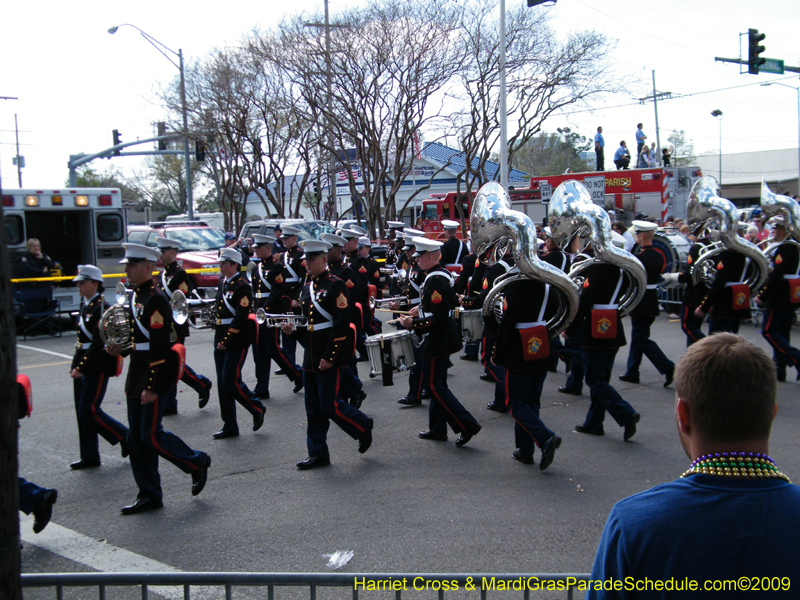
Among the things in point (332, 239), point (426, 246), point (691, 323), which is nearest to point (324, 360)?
point (426, 246)

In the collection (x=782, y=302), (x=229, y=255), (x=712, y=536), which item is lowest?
(x=782, y=302)

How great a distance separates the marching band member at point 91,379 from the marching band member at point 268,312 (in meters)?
2.52

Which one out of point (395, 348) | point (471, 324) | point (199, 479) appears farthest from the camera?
point (471, 324)

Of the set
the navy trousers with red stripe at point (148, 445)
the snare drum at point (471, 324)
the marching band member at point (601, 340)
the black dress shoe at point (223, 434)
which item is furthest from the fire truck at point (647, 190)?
the navy trousers with red stripe at point (148, 445)

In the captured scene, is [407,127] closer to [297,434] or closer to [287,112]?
[287,112]

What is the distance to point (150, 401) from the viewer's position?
17.1 feet

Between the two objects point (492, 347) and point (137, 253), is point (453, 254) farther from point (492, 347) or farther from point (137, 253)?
point (137, 253)

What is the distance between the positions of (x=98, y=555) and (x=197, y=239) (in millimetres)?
16539

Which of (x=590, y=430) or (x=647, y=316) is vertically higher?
(x=647, y=316)

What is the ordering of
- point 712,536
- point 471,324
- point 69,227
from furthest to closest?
point 69,227 → point 471,324 → point 712,536

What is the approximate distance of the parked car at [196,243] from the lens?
17.5 m

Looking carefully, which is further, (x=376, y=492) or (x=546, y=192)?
(x=546, y=192)

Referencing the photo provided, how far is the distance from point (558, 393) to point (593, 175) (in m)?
15.2

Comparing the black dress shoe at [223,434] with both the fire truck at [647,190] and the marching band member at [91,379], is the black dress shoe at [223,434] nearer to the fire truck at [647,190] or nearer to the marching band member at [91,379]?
the marching band member at [91,379]
